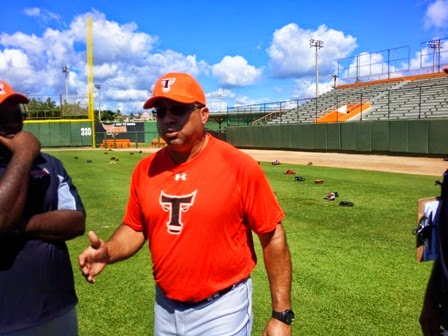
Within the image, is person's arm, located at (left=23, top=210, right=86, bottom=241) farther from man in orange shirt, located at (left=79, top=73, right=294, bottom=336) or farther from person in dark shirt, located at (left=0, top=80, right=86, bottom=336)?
man in orange shirt, located at (left=79, top=73, right=294, bottom=336)

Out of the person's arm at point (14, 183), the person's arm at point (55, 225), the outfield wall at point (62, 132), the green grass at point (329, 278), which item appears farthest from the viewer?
the outfield wall at point (62, 132)

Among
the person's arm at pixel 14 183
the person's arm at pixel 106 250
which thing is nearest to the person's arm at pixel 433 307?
the person's arm at pixel 106 250

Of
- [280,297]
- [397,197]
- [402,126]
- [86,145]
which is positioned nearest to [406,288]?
[280,297]

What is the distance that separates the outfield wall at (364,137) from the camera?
2577 cm

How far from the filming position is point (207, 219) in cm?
250

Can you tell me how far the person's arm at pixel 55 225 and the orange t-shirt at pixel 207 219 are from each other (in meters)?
0.43

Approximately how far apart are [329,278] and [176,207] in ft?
12.6

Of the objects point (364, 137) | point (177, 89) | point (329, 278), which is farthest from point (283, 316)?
point (364, 137)

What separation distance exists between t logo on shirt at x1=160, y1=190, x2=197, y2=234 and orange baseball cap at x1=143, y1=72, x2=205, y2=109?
0.56 meters

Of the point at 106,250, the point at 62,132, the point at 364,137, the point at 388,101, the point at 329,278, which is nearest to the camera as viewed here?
the point at 106,250

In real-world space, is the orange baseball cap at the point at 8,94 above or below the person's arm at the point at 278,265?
above

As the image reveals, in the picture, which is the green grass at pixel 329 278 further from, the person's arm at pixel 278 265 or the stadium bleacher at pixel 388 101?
the stadium bleacher at pixel 388 101

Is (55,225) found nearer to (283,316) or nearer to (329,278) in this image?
(283,316)

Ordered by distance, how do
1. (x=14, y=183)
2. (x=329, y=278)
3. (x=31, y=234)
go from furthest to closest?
(x=329, y=278)
(x=31, y=234)
(x=14, y=183)
